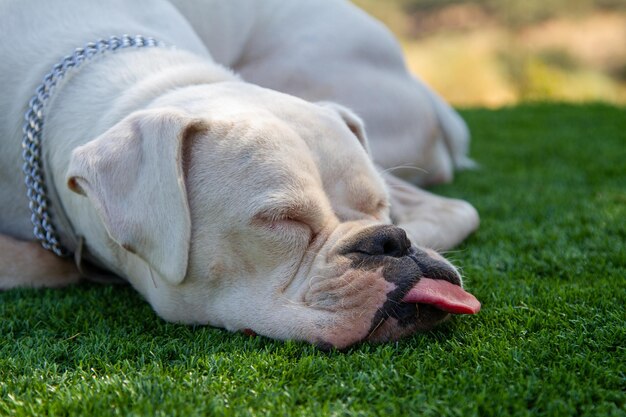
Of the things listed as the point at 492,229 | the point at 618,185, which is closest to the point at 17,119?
the point at 492,229

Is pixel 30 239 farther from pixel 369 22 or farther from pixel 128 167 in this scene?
pixel 369 22

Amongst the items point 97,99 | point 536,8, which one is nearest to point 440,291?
point 97,99

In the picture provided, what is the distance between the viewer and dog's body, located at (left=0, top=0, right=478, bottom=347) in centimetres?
179

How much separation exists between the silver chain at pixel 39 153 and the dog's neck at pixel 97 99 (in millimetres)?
26

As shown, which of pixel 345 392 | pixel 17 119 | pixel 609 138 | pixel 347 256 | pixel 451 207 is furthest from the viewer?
pixel 609 138

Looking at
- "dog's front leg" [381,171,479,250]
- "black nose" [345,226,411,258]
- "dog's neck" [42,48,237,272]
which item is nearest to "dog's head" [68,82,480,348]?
"black nose" [345,226,411,258]

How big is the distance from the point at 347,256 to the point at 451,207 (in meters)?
1.13

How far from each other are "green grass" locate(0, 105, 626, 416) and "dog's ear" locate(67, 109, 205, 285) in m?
0.23

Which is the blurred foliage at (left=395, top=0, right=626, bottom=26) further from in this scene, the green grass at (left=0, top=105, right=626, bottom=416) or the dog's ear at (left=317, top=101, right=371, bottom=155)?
the dog's ear at (left=317, top=101, right=371, bottom=155)

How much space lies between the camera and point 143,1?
2.86 meters

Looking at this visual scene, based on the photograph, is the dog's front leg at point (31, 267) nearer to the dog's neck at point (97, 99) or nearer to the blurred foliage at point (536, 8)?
the dog's neck at point (97, 99)

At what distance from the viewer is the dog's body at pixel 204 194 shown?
70.4 inches

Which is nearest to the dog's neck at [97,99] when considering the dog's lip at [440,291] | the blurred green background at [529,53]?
the dog's lip at [440,291]

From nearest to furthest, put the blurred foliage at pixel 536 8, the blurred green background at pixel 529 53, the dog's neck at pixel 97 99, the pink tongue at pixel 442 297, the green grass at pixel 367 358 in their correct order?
the green grass at pixel 367 358 < the pink tongue at pixel 442 297 < the dog's neck at pixel 97 99 < the blurred green background at pixel 529 53 < the blurred foliage at pixel 536 8
